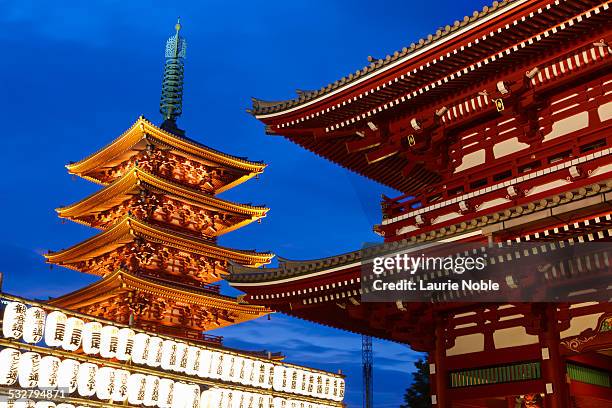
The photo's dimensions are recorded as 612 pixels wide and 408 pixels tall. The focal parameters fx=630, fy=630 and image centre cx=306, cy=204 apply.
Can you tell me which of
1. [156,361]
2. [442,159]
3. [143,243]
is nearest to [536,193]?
[442,159]

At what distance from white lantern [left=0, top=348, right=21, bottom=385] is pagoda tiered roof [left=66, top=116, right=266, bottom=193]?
23577 millimetres

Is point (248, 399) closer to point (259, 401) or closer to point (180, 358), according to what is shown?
point (259, 401)

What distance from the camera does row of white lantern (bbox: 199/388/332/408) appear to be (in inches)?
871

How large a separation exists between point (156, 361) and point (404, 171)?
402 inches

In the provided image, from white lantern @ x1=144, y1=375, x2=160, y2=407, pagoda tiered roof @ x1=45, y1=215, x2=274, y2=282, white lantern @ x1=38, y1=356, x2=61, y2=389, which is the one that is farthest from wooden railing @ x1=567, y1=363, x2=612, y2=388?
pagoda tiered roof @ x1=45, y1=215, x2=274, y2=282

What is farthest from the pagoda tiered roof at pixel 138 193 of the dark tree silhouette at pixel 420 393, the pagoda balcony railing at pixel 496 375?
the pagoda balcony railing at pixel 496 375

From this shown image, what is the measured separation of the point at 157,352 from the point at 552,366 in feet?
41.9

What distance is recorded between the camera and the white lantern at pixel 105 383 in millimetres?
18484

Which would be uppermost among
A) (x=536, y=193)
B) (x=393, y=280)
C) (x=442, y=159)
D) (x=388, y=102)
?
(x=388, y=102)

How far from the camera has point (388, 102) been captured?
656 inches

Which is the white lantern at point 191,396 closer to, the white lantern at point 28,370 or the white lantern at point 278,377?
the white lantern at point 278,377

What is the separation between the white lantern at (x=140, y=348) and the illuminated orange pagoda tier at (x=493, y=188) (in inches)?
181

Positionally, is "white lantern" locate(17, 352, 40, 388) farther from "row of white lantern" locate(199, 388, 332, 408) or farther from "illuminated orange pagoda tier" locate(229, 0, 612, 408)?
"row of white lantern" locate(199, 388, 332, 408)

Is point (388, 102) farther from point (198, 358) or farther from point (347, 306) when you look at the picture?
point (198, 358)
